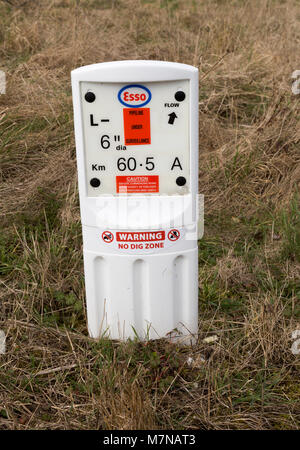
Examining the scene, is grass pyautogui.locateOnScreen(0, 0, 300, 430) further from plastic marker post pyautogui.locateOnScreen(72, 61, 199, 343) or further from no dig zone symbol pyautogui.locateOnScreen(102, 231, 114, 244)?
no dig zone symbol pyautogui.locateOnScreen(102, 231, 114, 244)

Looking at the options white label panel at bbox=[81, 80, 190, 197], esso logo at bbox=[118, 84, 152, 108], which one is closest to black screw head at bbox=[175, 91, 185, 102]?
white label panel at bbox=[81, 80, 190, 197]

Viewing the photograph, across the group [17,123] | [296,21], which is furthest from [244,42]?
[17,123]

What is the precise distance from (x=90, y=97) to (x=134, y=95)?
17 centimetres

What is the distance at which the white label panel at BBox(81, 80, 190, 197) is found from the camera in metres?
2.03

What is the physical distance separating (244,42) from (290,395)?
12.6ft

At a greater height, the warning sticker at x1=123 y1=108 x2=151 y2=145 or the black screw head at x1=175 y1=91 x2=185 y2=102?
the black screw head at x1=175 y1=91 x2=185 y2=102

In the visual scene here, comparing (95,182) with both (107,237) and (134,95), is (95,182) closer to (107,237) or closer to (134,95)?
(107,237)

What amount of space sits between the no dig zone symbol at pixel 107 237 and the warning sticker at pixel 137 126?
1.21 feet

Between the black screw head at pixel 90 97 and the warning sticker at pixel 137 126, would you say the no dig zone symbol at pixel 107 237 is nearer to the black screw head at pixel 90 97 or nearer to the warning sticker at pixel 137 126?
the warning sticker at pixel 137 126

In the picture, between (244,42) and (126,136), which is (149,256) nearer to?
(126,136)

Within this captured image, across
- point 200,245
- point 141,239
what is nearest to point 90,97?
point 141,239

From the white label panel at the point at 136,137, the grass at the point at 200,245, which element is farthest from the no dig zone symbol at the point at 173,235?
the grass at the point at 200,245

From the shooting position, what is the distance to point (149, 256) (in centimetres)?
219

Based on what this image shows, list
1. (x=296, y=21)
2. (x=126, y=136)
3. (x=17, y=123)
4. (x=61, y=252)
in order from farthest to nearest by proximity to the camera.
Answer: (x=296, y=21) < (x=17, y=123) < (x=61, y=252) < (x=126, y=136)
